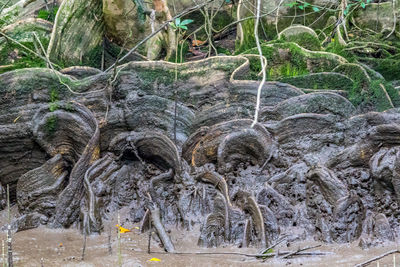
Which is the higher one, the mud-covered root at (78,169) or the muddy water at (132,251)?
the mud-covered root at (78,169)

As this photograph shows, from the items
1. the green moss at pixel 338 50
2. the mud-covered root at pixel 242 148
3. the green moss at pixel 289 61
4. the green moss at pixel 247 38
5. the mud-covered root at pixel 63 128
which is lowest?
the mud-covered root at pixel 242 148

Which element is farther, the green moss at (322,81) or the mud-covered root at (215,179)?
the green moss at (322,81)

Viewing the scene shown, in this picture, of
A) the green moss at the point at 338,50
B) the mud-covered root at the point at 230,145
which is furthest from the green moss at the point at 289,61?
the mud-covered root at the point at 230,145

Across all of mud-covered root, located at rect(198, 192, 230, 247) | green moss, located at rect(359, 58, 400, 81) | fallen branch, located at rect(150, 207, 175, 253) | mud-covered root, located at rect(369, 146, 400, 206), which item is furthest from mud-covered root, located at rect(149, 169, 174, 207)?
green moss, located at rect(359, 58, 400, 81)

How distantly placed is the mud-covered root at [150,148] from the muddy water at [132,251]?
2.37 feet

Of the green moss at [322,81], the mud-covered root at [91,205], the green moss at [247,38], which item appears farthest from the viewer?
the green moss at [247,38]

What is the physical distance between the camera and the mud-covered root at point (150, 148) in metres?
5.78

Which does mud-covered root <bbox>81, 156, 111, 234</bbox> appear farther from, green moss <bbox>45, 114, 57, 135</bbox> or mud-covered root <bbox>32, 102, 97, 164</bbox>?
green moss <bbox>45, 114, 57, 135</bbox>

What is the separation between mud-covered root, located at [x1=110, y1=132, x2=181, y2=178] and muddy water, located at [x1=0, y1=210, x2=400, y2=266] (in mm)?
724

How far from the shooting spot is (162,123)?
19.9 ft

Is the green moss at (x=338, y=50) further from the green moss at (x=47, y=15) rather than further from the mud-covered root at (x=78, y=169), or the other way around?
the green moss at (x=47, y=15)

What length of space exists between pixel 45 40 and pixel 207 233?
314 centimetres

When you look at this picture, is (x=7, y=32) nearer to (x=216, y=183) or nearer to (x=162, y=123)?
(x=162, y=123)

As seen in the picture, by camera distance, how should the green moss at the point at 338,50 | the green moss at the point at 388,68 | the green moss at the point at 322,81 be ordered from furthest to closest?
the green moss at the point at 338,50
the green moss at the point at 388,68
the green moss at the point at 322,81
